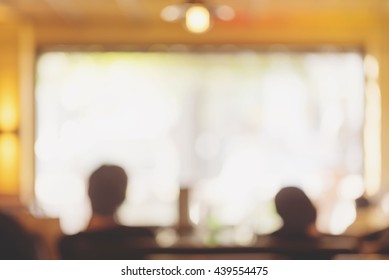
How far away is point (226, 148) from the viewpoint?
7988 millimetres

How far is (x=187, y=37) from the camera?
25.8 ft

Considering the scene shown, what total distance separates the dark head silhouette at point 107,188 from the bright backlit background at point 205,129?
448 centimetres

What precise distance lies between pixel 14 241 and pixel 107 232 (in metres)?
0.57

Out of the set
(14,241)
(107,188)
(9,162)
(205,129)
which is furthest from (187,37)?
→ (14,241)

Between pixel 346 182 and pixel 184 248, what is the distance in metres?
5.05

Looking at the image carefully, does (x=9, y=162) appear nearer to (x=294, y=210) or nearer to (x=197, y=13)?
(x=197, y=13)

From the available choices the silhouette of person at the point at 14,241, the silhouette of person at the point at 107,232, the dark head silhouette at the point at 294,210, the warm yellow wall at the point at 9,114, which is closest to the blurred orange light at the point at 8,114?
the warm yellow wall at the point at 9,114

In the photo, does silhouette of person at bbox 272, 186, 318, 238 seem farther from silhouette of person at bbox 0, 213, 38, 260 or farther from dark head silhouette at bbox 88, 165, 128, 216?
silhouette of person at bbox 0, 213, 38, 260

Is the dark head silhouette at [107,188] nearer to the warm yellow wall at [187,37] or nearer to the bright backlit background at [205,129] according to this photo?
the bright backlit background at [205,129]

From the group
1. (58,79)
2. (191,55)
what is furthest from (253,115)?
(58,79)

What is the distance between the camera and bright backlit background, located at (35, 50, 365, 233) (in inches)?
311

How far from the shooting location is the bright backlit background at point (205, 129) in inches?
311

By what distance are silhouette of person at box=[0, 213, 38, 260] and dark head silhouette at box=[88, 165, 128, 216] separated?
2.24 ft

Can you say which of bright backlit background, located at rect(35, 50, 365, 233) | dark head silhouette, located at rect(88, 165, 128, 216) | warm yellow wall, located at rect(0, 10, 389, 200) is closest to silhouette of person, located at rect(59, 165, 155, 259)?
dark head silhouette, located at rect(88, 165, 128, 216)
